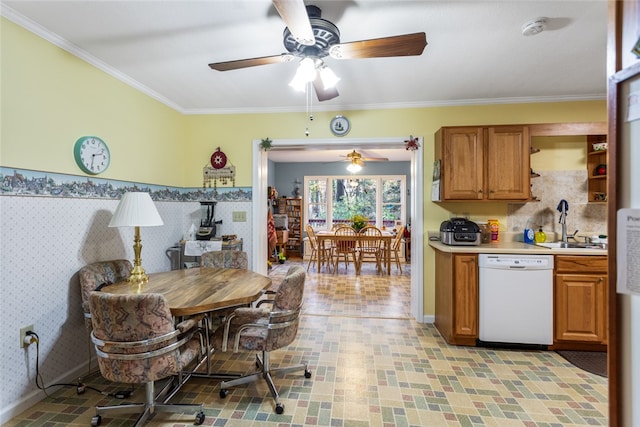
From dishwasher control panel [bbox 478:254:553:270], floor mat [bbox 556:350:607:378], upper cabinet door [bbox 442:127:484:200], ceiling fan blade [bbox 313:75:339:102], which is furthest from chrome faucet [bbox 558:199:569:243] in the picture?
ceiling fan blade [bbox 313:75:339:102]

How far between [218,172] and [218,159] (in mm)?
151

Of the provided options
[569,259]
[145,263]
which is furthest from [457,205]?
[145,263]

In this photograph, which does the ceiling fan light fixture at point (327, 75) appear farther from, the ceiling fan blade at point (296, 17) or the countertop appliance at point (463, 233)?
the countertop appliance at point (463, 233)

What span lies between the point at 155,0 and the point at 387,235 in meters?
4.71

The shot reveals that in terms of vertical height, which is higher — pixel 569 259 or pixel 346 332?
pixel 569 259

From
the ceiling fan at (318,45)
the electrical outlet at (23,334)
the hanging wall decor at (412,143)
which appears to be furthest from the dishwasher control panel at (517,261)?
the electrical outlet at (23,334)

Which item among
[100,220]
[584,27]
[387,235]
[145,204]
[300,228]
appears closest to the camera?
[584,27]

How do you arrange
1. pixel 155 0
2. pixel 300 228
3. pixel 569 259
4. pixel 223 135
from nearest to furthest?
pixel 155 0 < pixel 569 259 < pixel 223 135 < pixel 300 228

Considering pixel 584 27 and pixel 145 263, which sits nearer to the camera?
pixel 584 27

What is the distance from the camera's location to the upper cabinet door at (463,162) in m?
2.94

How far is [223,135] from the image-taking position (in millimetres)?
3533

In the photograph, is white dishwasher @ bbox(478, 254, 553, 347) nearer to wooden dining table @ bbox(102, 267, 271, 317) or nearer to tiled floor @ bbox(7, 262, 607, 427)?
tiled floor @ bbox(7, 262, 607, 427)

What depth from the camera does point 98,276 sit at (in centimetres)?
214

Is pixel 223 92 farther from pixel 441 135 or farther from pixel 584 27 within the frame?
pixel 584 27
